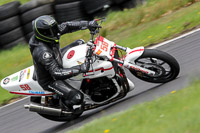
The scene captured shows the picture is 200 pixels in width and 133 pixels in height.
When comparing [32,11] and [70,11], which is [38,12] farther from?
[70,11]

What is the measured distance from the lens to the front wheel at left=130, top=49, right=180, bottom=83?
557cm

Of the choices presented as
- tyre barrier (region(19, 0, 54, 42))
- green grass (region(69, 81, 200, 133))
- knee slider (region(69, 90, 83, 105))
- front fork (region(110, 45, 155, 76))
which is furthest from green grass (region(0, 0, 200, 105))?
green grass (region(69, 81, 200, 133))

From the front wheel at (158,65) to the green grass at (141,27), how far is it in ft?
11.3

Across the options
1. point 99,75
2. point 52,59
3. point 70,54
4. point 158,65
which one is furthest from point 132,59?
point 52,59

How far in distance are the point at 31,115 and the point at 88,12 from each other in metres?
5.92

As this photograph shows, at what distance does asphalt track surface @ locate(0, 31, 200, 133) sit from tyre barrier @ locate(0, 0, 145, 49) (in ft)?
14.1

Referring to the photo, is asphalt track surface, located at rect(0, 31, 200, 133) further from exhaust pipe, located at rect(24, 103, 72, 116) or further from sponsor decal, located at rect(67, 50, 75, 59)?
sponsor decal, located at rect(67, 50, 75, 59)

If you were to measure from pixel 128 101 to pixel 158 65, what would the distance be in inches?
34.1

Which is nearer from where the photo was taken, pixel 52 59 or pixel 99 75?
pixel 52 59

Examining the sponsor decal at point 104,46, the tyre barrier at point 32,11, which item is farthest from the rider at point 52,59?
the tyre barrier at point 32,11

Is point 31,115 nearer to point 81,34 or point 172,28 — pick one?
point 172,28

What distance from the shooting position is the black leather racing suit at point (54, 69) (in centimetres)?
542

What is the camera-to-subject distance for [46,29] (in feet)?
17.4

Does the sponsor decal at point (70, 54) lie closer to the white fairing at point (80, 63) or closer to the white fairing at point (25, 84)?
the white fairing at point (80, 63)
